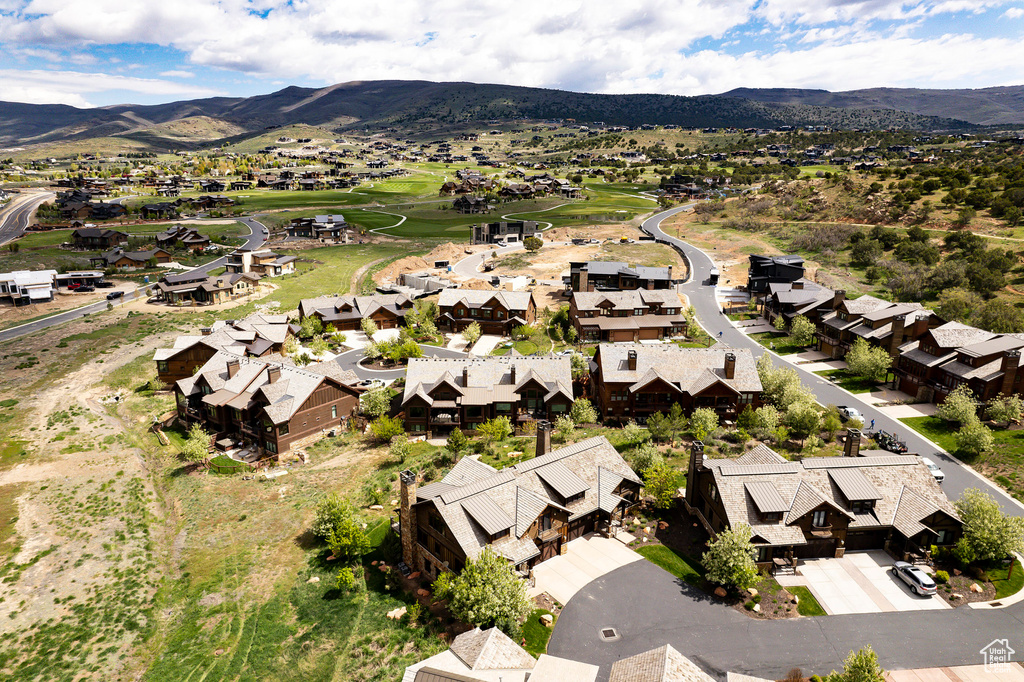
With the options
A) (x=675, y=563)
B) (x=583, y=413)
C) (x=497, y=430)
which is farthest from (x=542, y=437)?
(x=583, y=413)

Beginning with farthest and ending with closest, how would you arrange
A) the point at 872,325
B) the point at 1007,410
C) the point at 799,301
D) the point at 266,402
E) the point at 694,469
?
the point at 799,301 < the point at 872,325 < the point at 266,402 < the point at 1007,410 < the point at 694,469

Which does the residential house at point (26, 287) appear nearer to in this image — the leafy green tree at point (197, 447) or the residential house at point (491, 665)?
the leafy green tree at point (197, 447)

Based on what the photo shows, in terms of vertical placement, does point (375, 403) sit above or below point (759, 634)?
above

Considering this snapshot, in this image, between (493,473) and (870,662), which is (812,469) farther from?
(493,473)

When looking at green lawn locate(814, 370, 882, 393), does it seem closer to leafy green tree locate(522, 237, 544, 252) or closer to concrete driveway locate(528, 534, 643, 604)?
concrete driveway locate(528, 534, 643, 604)

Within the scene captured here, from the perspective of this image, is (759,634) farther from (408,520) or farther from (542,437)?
(408,520)

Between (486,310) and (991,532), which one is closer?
(991,532)
